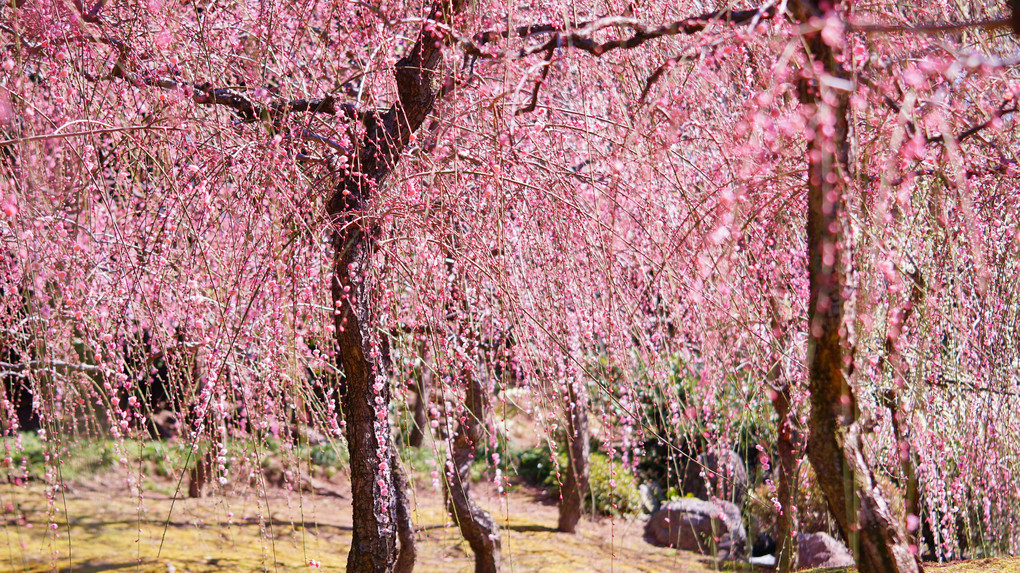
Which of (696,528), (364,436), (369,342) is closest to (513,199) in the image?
(369,342)

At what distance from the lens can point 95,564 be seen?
4332 mm

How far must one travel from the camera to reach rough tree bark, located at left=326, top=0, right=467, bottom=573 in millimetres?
2268

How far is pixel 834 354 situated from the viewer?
142cm

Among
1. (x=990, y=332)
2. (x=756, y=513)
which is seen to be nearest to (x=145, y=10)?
(x=990, y=332)

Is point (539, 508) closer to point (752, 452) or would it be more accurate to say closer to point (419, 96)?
point (752, 452)

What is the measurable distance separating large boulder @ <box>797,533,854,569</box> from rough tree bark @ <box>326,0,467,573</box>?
10.1ft

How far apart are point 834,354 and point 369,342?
140 centimetres

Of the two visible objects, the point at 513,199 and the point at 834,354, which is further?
the point at 513,199

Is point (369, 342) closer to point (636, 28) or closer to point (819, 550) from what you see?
point (636, 28)

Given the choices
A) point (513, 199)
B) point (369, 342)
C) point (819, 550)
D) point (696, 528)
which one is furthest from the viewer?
point (696, 528)

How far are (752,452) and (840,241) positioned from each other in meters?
5.96

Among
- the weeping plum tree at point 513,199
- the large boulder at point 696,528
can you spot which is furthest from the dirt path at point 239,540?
the weeping plum tree at point 513,199

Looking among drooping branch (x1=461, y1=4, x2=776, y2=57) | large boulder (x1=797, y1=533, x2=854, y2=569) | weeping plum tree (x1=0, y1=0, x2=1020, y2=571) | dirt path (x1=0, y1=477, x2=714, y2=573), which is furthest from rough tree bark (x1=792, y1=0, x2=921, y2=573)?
large boulder (x1=797, y1=533, x2=854, y2=569)

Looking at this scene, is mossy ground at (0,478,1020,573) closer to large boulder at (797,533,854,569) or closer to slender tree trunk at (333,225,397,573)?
large boulder at (797,533,854,569)
